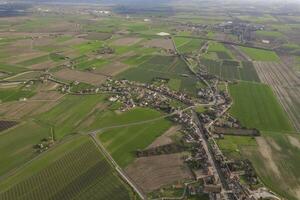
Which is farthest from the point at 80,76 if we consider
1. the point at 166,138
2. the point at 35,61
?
the point at 166,138

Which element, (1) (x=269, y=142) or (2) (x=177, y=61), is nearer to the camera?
(1) (x=269, y=142)

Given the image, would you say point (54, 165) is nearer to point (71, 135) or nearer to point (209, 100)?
point (71, 135)

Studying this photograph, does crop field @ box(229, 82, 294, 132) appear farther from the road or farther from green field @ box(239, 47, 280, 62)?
green field @ box(239, 47, 280, 62)

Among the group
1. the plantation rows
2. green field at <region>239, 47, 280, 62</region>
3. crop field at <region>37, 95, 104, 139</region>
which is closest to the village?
crop field at <region>37, 95, 104, 139</region>

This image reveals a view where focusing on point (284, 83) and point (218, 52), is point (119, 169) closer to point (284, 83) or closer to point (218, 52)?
point (284, 83)

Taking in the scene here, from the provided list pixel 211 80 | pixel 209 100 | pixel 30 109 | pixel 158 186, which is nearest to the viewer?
pixel 158 186

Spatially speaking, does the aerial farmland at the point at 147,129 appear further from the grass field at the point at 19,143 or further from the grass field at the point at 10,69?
the grass field at the point at 10,69

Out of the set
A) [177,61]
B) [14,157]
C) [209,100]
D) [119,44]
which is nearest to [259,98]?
[209,100]
